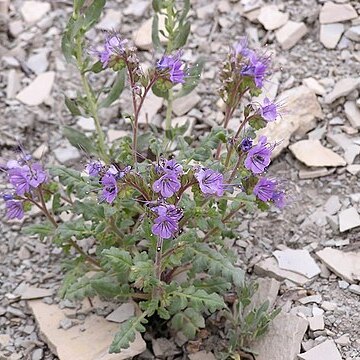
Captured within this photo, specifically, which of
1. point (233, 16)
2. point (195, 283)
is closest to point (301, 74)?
point (233, 16)

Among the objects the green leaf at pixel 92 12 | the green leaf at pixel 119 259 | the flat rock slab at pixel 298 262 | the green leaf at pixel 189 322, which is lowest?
the flat rock slab at pixel 298 262

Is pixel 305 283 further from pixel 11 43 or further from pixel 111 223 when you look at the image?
pixel 11 43

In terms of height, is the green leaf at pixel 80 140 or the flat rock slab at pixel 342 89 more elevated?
the green leaf at pixel 80 140

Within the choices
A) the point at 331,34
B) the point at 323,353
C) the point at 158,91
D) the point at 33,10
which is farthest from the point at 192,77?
the point at 33,10

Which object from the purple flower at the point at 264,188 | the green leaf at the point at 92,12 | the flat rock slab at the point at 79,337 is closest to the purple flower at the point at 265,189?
the purple flower at the point at 264,188

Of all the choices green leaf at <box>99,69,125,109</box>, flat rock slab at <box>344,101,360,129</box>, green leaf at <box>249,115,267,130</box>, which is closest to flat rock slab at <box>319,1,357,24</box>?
flat rock slab at <box>344,101,360,129</box>

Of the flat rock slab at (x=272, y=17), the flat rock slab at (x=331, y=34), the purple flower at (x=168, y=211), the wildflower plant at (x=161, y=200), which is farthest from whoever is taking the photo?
the flat rock slab at (x=272, y=17)

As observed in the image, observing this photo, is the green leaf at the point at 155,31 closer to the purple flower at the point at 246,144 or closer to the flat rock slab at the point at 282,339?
the purple flower at the point at 246,144
